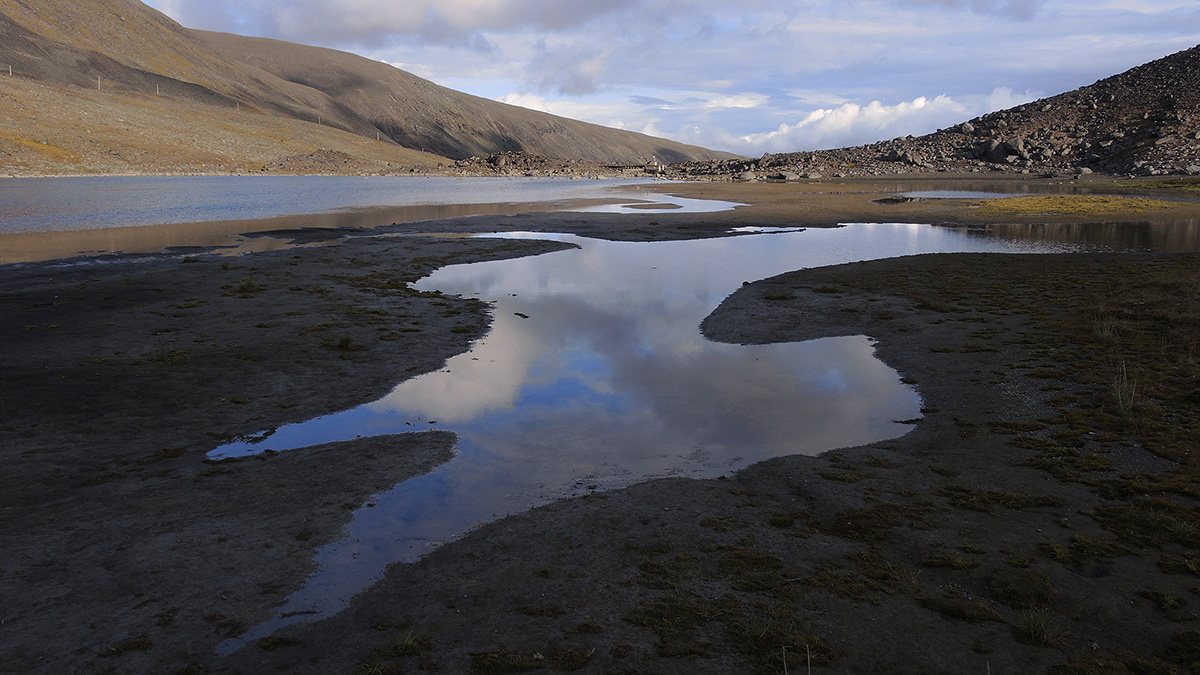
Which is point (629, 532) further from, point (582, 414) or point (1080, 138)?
point (1080, 138)

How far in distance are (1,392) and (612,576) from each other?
40.2 ft

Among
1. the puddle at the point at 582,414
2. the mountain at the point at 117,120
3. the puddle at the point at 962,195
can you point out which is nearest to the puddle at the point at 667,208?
the puddle at the point at 962,195

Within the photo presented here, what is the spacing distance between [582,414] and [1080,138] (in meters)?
146

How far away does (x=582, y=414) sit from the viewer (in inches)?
485

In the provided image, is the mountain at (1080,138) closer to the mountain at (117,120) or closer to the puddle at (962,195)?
the puddle at (962,195)

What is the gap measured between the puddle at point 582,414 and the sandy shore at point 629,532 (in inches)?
17.8

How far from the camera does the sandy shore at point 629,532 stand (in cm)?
590

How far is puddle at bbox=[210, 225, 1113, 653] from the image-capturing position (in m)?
8.62

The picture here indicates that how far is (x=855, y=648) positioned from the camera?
5.86m

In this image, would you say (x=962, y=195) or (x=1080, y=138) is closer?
(x=962, y=195)

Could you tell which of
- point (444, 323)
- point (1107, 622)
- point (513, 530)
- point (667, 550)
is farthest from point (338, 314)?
point (1107, 622)

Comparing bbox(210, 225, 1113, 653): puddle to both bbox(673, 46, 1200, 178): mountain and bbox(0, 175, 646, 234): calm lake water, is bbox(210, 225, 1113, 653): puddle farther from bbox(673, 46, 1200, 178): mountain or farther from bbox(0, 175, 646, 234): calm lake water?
bbox(673, 46, 1200, 178): mountain

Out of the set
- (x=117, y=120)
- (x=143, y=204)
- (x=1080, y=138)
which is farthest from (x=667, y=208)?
(x=117, y=120)

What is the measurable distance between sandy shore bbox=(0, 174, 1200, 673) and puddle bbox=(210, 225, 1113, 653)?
45 centimetres
